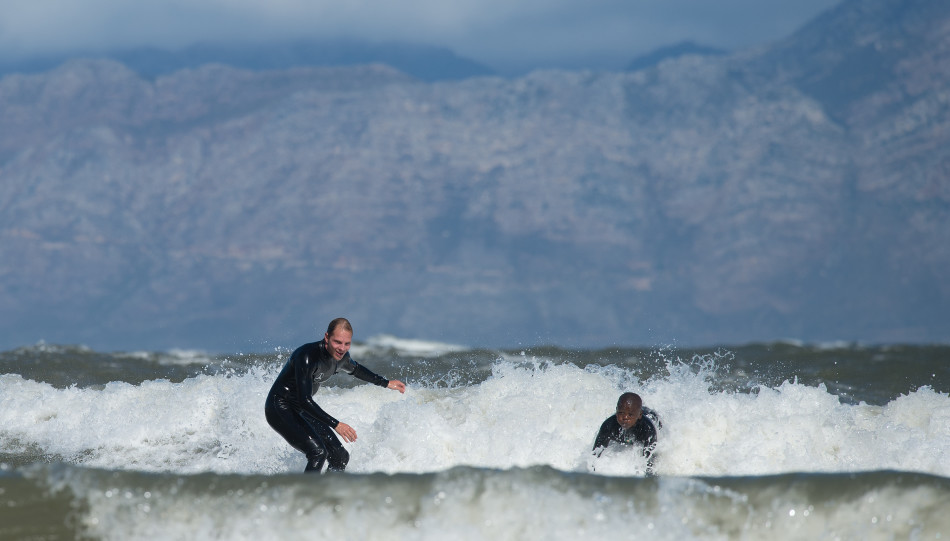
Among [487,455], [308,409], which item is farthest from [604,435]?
[308,409]

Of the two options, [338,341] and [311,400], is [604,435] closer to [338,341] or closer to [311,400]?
[338,341]

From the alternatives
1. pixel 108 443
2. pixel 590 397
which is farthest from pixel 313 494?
pixel 108 443

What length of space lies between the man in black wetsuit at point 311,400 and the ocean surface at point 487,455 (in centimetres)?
67

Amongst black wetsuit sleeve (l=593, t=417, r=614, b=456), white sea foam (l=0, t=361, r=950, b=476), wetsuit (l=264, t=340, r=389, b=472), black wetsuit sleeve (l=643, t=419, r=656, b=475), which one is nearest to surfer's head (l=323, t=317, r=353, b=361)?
wetsuit (l=264, t=340, r=389, b=472)

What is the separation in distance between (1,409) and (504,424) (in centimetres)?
721

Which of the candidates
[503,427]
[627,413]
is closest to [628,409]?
[627,413]

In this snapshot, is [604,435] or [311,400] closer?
[604,435]

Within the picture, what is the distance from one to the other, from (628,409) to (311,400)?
9.02ft

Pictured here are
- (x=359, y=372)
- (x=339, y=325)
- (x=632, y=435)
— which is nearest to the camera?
(x=632, y=435)

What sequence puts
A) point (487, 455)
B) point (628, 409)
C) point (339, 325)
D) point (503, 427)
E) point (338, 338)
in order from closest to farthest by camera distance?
point (628, 409) < point (338, 338) < point (339, 325) < point (487, 455) < point (503, 427)

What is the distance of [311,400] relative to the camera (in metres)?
7.95

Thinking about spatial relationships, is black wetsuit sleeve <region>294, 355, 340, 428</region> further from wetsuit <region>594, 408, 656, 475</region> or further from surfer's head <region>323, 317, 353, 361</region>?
wetsuit <region>594, 408, 656, 475</region>

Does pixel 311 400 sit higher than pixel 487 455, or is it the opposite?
pixel 311 400

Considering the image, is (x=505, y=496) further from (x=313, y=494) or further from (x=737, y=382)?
(x=737, y=382)
